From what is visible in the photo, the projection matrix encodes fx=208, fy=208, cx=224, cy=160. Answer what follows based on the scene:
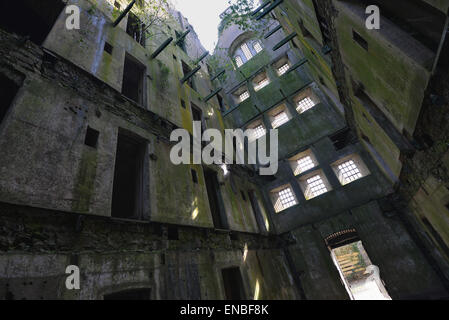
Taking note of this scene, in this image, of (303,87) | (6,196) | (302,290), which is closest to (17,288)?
(6,196)

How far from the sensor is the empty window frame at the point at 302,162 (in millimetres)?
13462

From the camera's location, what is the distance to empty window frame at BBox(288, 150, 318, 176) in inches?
530

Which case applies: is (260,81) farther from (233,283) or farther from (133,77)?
(233,283)

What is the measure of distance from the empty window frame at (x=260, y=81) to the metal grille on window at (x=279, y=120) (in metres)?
3.48

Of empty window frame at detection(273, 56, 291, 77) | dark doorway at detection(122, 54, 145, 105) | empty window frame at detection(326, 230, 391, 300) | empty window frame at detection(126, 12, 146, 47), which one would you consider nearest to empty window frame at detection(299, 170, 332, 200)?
empty window frame at detection(326, 230, 391, 300)

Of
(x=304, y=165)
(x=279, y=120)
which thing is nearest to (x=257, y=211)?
(x=304, y=165)

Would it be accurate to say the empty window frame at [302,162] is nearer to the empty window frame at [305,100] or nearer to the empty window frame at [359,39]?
the empty window frame at [305,100]

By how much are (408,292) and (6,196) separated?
45.0ft

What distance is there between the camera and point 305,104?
15156 mm

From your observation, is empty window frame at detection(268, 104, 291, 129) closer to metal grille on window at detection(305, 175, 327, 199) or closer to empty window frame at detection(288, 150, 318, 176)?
empty window frame at detection(288, 150, 318, 176)

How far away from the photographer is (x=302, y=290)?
11.0 metres

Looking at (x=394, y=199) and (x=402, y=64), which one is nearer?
(x=402, y=64)
